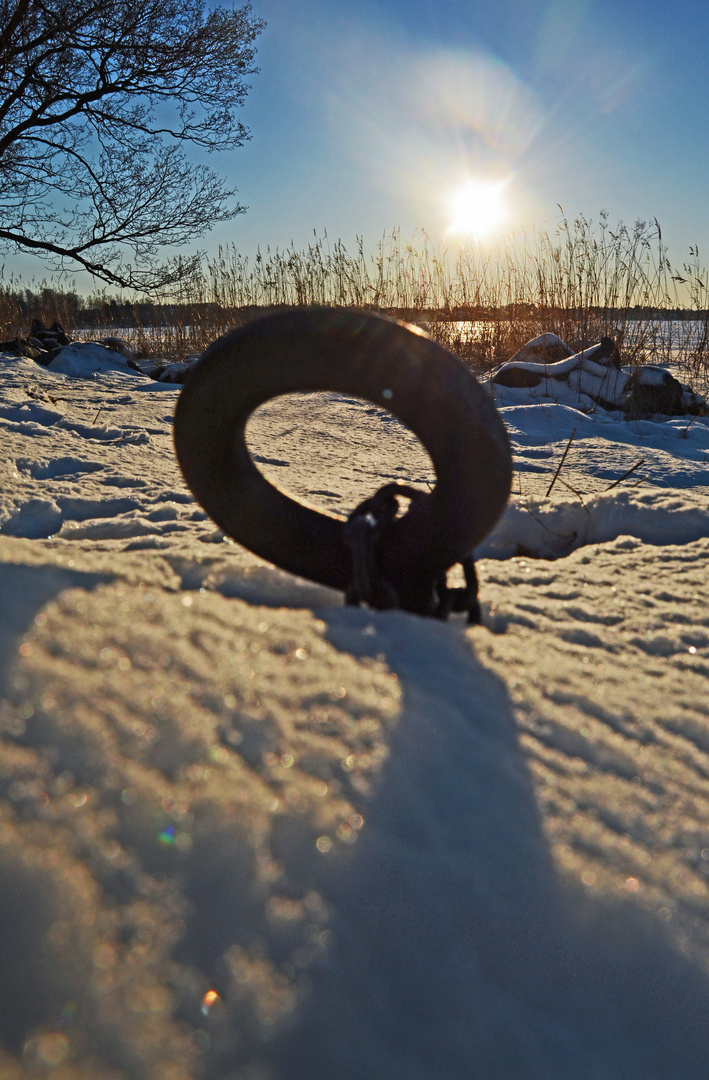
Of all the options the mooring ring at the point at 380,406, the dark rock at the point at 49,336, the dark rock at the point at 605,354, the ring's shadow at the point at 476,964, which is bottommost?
the ring's shadow at the point at 476,964

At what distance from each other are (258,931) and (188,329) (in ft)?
36.1

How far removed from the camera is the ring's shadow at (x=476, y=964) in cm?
49

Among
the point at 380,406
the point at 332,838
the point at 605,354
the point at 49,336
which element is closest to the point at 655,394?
the point at 605,354

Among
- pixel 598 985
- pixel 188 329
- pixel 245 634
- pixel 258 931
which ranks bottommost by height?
pixel 598 985

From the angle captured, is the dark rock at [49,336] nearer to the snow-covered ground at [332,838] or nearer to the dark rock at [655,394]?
the dark rock at [655,394]

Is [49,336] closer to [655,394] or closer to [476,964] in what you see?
[655,394]

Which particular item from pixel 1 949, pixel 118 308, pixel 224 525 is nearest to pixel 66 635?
pixel 1 949

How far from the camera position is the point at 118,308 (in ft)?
43.4

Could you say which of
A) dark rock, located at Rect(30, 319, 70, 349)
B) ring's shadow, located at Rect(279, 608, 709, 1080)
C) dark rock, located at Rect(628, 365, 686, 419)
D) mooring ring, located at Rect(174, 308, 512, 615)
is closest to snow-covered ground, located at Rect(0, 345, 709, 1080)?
ring's shadow, located at Rect(279, 608, 709, 1080)

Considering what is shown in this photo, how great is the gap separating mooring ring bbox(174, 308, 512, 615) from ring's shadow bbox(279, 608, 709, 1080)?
0.51 m

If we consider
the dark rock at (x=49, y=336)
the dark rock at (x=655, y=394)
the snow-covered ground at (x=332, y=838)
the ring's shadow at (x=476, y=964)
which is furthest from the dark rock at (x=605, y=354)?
the dark rock at (x=49, y=336)

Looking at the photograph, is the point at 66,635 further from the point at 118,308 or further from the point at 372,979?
the point at 118,308

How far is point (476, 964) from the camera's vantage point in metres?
0.55

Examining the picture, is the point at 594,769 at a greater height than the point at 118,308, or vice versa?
the point at 118,308
